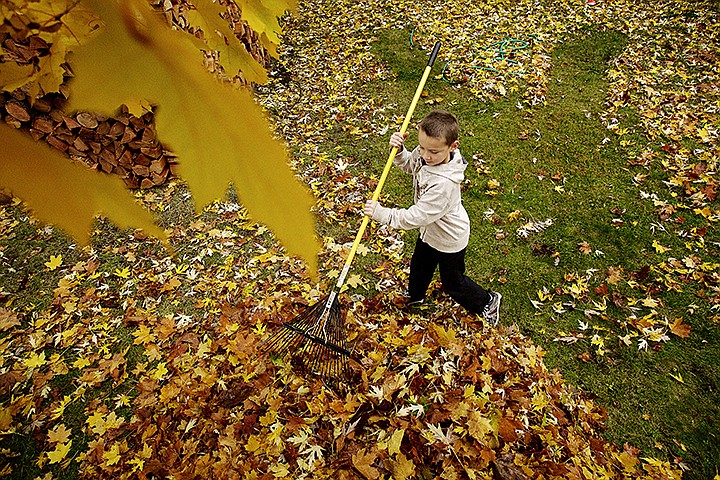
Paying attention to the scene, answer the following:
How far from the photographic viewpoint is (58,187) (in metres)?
0.85

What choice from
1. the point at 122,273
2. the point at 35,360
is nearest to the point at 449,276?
the point at 122,273

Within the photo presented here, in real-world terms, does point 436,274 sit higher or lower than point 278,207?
lower

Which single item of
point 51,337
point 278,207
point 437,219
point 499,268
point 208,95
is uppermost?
point 208,95

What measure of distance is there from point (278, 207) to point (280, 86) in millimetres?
6639

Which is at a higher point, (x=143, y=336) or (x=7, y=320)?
(x=7, y=320)

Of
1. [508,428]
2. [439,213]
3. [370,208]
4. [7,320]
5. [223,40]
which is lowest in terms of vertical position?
[508,428]

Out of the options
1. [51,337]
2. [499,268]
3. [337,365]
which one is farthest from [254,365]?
[499,268]

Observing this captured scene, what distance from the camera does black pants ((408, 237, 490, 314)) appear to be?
10.1ft

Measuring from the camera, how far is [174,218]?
15.1ft

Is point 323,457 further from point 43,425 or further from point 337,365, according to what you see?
point 43,425

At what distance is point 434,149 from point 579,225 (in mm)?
2641

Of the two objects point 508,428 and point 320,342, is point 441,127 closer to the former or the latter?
point 320,342

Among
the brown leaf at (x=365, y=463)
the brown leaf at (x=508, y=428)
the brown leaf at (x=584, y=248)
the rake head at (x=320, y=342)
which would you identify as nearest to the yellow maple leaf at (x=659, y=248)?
the brown leaf at (x=584, y=248)

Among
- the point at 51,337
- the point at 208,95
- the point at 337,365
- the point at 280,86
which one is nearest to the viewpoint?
the point at 208,95
